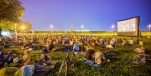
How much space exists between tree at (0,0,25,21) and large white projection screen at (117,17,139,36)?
71.6ft

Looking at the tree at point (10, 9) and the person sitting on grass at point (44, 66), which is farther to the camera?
the tree at point (10, 9)

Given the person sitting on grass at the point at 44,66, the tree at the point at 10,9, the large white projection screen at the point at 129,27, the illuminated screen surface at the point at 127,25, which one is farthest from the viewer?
the illuminated screen surface at the point at 127,25

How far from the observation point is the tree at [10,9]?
1403 inches

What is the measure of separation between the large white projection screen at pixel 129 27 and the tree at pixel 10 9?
2183 centimetres

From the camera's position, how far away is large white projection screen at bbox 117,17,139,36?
1784 inches

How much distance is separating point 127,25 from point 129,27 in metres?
1.64

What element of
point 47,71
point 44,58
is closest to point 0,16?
point 44,58

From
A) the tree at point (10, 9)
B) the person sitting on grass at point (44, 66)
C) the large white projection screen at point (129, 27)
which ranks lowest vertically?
the person sitting on grass at point (44, 66)

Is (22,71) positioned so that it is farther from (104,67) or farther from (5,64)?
(104,67)

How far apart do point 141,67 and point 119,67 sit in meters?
1.18

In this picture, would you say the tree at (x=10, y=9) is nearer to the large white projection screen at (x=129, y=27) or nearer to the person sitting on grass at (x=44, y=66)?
the large white projection screen at (x=129, y=27)

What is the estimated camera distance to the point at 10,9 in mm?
37688

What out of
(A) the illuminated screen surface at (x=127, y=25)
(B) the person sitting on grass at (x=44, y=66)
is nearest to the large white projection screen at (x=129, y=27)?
(A) the illuminated screen surface at (x=127, y=25)

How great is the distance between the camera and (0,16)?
3678 centimetres
